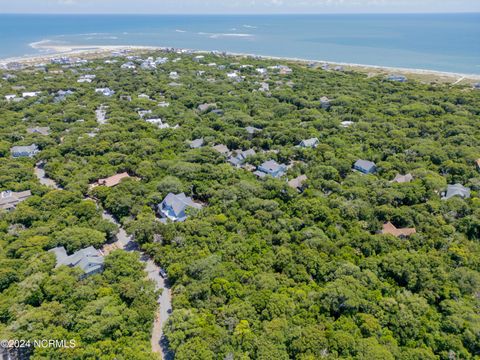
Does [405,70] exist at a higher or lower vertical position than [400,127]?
higher

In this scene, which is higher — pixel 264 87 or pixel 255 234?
pixel 264 87

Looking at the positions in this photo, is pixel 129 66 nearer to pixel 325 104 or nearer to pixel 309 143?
pixel 325 104

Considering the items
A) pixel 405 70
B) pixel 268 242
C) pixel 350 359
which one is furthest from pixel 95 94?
pixel 405 70

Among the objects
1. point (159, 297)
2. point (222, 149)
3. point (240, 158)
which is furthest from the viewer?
point (222, 149)

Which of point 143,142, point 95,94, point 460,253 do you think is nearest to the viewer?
point 460,253

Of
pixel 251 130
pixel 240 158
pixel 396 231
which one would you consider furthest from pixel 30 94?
pixel 396 231

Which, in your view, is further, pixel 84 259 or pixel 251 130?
pixel 251 130

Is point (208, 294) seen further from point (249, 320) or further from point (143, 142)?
point (143, 142)
